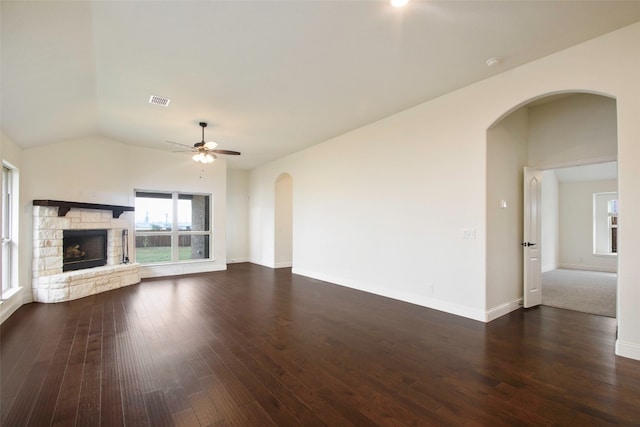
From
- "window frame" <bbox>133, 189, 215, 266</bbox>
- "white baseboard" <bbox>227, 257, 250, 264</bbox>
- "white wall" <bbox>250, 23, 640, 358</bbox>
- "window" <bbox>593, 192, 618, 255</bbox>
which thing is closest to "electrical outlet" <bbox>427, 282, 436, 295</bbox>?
"white wall" <bbox>250, 23, 640, 358</bbox>

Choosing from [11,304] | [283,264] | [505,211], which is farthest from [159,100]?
[283,264]

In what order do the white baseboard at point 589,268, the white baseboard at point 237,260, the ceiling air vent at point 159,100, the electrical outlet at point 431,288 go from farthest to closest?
the white baseboard at point 237,260
the white baseboard at point 589,268
the electrical outlet at point 431,288
the ceiling air vent at point 159,100

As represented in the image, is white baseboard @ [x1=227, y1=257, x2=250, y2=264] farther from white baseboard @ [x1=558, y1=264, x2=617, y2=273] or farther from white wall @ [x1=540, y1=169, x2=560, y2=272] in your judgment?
white baseboard @ [x1=558, y1=264, x2=617, y2=273]

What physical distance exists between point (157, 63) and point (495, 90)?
4.11 meters

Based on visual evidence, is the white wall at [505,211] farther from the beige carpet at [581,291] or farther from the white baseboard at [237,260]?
the white baseboard at [237,260]

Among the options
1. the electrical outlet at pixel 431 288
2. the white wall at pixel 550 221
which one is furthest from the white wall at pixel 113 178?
the white wall at pixel 550 221

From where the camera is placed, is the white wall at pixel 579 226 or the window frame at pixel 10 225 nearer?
the window frame at pixel 10 225

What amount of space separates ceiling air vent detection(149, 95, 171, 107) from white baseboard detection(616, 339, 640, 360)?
20.1 ft

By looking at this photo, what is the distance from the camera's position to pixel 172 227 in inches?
300

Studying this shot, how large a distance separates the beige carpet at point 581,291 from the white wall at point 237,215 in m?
8.06

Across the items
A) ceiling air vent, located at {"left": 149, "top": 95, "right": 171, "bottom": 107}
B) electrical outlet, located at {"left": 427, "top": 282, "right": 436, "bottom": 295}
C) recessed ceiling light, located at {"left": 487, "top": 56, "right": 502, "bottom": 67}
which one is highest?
recessed ceiling light, located at {"left": 487, "top": 56, "right": 502, "bottom": 67}

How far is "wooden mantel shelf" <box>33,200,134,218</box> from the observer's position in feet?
16.7

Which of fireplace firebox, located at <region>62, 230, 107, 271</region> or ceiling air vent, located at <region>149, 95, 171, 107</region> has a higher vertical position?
ceiling air vent, located at <region>149, 95, 171, 107</region>

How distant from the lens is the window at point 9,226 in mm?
4621
